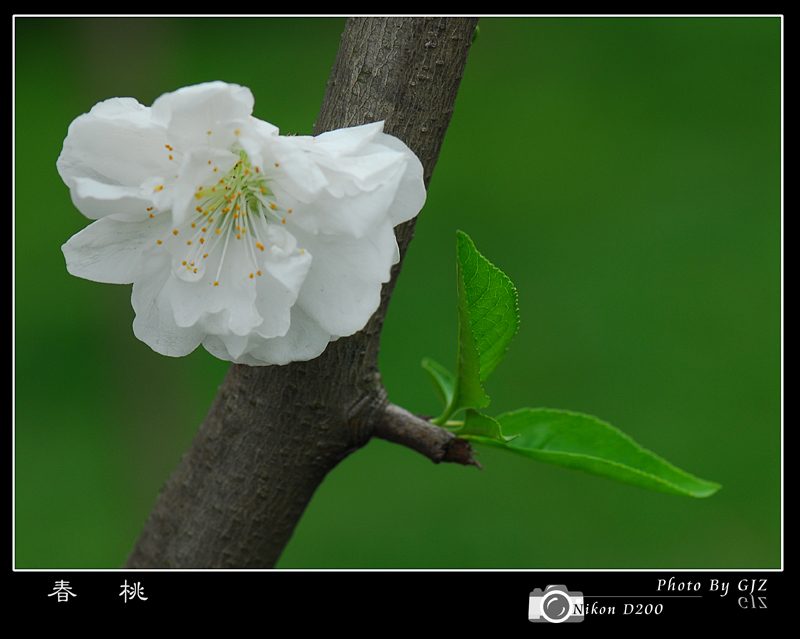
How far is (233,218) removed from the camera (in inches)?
20.7

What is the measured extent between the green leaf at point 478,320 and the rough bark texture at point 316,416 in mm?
52

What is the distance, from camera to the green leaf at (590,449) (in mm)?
620

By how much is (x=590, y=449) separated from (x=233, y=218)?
1.26 feet

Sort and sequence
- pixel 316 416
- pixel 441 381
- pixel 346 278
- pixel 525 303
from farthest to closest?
pixel 525 303 → pixel 441 381 → pixel 316 416 → pixel 346 278

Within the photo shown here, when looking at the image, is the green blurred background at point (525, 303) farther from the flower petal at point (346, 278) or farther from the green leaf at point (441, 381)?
the flower petal at point (346, 278)

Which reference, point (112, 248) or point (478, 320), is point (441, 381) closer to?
point (478, 320)

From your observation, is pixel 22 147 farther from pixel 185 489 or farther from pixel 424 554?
pixel 185 489

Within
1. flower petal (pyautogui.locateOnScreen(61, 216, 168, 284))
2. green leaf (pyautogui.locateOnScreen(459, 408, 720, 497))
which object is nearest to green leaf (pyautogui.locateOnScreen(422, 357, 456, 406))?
green leaf (pyautogui.locateOnScreen(459, 408, 720, 497))

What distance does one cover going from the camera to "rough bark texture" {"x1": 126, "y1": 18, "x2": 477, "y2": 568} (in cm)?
54

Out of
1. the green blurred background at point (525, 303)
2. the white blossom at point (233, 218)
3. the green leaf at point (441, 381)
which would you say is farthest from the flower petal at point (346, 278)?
the green blurred background at point (525, 303)
